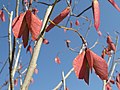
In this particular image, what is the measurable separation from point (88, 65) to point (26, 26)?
0.88ft

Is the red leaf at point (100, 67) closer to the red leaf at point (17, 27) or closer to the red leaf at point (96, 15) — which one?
the red leaf at point (96, 15)

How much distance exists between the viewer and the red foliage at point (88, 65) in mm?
815

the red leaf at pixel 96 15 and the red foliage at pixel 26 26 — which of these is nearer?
the red leaf at pixel 96 15

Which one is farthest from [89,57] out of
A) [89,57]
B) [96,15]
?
[96,15]

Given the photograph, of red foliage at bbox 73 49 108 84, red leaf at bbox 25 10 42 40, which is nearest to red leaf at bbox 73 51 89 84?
red foliage at bbox 73 49 108 84

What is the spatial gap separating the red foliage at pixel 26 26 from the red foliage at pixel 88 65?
0.58 ft

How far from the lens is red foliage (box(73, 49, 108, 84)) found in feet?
2.67

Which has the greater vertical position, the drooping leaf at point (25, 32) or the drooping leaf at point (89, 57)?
the drooping leaf at point (25, 32)

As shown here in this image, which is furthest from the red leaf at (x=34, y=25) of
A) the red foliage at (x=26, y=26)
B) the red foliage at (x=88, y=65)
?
the red foliage at (x=88, y=65)

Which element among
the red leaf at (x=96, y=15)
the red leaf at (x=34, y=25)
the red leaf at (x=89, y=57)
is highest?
the red leaf at (x=34, y=25)

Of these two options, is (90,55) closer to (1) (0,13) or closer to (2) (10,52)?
(2) (10,52)

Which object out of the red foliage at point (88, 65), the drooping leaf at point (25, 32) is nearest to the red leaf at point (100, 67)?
the red foliage at point (88, 65)

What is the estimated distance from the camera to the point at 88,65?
88cm

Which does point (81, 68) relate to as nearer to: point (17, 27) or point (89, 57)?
point (89, 57)
